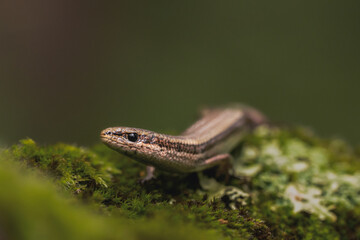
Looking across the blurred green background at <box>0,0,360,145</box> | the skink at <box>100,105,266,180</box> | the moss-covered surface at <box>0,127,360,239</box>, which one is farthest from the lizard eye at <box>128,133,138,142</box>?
the blurred green background at <box>0,0,360,145</box>

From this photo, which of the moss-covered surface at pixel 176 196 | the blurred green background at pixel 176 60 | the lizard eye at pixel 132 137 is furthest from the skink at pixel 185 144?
the blurred green background at pixel 176 60

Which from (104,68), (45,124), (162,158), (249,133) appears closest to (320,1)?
(104,68)

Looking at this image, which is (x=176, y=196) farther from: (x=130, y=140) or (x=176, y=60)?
(x=176, y=60)

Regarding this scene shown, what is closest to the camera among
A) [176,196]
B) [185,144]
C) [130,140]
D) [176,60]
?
[130,140]

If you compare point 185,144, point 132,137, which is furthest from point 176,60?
point 132,137

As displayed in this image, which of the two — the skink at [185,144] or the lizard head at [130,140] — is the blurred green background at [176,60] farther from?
the lizard head at [130,140]

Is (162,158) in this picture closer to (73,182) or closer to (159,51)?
(73,182)

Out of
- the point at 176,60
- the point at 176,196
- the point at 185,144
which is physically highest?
the point at 176,60

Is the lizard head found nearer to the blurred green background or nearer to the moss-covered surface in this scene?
the moss-covered surface
